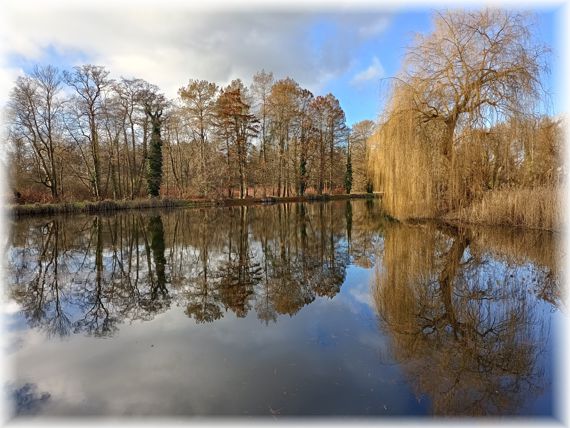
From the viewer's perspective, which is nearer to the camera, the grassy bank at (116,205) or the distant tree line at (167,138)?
the grassy bank at (116,205)

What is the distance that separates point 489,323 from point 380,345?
1.42 meters

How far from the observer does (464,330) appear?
3680 millimetres

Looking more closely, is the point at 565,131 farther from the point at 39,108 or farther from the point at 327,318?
the point at 39,108

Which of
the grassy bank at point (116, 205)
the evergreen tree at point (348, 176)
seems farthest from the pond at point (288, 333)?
the evergreen tree at point (348, 176)

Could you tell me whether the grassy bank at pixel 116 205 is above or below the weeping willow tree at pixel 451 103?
below

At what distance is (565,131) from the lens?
35.4 ft

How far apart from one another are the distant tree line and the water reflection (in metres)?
13.5

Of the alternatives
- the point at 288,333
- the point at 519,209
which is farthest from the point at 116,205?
the point at 519,209

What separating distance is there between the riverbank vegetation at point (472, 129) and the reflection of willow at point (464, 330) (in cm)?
576

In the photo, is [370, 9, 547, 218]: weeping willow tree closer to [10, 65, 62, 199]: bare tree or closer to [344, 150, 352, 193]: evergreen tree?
[10, 65, 62, 199]: bare tree

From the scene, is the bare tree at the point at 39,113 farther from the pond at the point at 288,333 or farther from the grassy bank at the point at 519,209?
the grassy bank at the point at 519,209

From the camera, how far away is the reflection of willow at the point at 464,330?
264 centimetres

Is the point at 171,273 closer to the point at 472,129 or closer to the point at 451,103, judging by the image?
the point at 472,129

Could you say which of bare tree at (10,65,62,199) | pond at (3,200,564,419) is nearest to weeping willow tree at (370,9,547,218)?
pond at (3,200,564,419)
